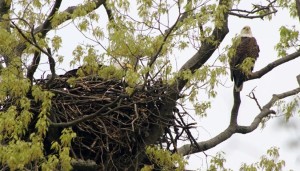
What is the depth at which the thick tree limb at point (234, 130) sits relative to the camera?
31.7 feet

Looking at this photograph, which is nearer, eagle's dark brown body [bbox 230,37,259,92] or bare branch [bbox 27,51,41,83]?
bare branch [bbox 27,51,41,83]

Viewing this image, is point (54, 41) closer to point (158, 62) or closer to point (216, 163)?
point (158, 62)

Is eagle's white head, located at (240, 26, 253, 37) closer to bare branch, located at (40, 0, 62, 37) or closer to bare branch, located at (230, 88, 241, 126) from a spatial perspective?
bare branch, located at (230, 88, 241, 126)

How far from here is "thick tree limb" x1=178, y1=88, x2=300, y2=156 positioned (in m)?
9.66

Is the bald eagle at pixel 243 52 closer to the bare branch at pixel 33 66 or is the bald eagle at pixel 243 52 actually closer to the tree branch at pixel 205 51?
the tree branch at pixel 205 51

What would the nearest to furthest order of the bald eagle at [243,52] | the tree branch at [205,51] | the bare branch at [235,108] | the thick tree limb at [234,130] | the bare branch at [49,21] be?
1. the bare branch at [49,21]
2. the tree branch at [205,51]
3. the thick tree limb at [234,130]
4. the bare branch at [235,108]
5. the bald eagle at [243,52]

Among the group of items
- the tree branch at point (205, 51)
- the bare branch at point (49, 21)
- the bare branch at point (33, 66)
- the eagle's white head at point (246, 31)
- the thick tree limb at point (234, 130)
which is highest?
the eagle's white head at point (246, 31)

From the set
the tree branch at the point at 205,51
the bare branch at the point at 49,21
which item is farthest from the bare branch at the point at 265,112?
the bare branch at the point at 49,21

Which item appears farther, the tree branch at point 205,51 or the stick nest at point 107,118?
the tree branch at point 205,51

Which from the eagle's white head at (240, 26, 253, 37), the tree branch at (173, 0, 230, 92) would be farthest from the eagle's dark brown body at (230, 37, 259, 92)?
the tree branch at (173, 0, 230, 92)

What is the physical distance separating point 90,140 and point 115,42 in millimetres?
1432

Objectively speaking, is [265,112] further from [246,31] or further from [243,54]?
[246,31]

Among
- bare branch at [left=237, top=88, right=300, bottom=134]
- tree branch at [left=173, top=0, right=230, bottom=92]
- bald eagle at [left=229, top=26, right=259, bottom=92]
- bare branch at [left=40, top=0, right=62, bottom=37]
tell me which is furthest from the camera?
bald eagle at [left=229, top=26, right=259, bottom=92]

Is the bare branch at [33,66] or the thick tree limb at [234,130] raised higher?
the bare branch at [33,66]
